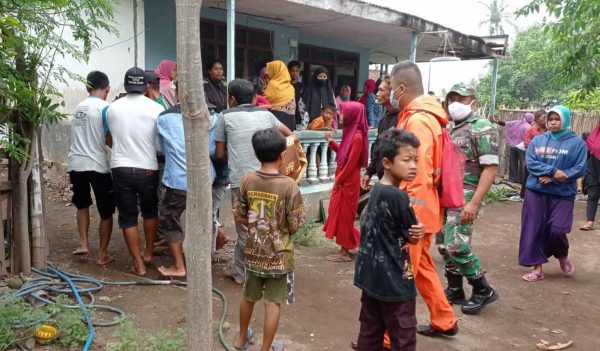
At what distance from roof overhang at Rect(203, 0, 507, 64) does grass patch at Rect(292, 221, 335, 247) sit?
309 centimetres

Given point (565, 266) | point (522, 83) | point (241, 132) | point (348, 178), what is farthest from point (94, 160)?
point (522, 83)

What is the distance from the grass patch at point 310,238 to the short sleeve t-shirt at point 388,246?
301 cm

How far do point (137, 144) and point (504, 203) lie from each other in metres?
7.36

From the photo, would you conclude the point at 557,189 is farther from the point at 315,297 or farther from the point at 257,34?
the point at 257,34

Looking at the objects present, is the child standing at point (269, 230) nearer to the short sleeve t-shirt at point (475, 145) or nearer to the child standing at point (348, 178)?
the short sleeve t-shirt at point (475, 145)

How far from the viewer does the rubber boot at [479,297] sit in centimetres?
383

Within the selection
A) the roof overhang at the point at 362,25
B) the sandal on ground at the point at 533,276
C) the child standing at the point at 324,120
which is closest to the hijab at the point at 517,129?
the roof overhang at the point at 362,25

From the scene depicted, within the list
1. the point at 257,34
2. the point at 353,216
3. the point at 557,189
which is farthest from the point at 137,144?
the point at 257,34

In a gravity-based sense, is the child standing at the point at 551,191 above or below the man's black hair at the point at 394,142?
below

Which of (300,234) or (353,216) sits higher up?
(353,216)

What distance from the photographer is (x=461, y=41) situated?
1030 centimetres

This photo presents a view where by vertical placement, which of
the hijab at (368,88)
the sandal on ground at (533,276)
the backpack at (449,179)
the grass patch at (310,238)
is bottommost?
the sandal on ground at (533,276)

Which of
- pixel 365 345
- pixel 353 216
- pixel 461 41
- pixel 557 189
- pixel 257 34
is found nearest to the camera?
pixel 365 345

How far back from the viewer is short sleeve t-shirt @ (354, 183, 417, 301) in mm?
2518
